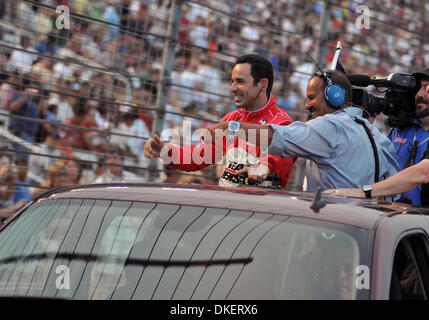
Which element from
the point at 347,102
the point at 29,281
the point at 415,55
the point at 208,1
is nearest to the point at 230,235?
the point at 29,281

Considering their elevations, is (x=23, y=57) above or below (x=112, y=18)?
below

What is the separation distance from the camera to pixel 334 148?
13.0 feet

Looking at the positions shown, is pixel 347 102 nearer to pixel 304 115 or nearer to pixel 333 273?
pixel 333 273

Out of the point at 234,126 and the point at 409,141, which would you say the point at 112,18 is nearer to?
the point at 409,141

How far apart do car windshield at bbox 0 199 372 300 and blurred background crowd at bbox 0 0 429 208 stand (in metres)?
3.66

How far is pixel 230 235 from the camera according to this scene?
2592 mm

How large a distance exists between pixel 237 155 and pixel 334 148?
2.40ft

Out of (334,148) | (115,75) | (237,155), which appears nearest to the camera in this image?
(334,148)

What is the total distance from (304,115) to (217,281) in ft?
19.6

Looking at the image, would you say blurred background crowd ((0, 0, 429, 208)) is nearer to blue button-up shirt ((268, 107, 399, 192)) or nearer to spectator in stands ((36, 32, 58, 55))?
spectator in stands ((36, 32, 58, 55))

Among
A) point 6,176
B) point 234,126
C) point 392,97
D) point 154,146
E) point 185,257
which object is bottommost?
point 6,176

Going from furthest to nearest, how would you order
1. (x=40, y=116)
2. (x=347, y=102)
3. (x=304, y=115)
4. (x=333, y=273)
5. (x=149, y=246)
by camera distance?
(x=304, y=115) < (x=40, y=116) < (x=347, y=102) < (x=149, y=246) < (x=333, y=273)

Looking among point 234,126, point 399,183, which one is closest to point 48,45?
point 234,126

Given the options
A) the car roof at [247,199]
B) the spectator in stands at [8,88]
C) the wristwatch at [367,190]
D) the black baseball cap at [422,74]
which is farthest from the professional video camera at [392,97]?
the spectator in stands at [8,88]
